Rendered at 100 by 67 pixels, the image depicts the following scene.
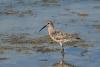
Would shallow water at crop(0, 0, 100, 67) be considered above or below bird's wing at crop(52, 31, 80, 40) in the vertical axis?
below

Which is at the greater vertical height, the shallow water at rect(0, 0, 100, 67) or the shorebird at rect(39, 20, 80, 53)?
the shorebird at rect(39, 20, 80, 53)

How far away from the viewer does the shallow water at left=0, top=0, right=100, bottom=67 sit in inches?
509

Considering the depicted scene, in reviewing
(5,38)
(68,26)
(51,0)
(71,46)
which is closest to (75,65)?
(71,46)

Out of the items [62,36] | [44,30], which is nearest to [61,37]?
[62,36]

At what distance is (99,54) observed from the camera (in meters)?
13.5

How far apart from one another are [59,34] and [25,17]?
5.22 m

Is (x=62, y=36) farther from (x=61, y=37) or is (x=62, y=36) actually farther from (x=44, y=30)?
(x=44, y=30)

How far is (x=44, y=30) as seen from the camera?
16844 millimetres

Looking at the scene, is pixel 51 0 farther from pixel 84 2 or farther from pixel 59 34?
pixel 59 34

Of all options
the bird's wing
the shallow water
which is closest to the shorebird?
the bird's wing

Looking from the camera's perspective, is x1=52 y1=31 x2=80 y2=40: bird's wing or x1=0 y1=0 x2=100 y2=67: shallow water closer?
x1=0 y1=0 x2=100 y2=67: shallow water

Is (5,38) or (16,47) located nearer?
(16,47)

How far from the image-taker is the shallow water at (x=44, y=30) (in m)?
12.9

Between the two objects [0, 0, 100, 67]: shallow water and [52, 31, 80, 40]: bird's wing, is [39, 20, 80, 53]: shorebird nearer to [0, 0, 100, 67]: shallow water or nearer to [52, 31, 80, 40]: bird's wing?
[52, 31, 80, 40]: bird's wing
